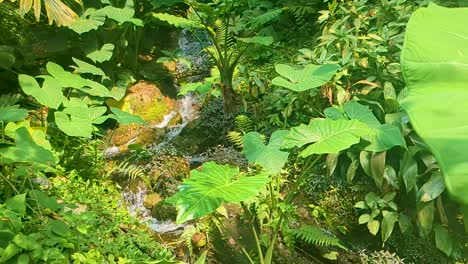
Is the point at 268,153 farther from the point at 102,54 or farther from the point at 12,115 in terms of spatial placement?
the point at 102,54

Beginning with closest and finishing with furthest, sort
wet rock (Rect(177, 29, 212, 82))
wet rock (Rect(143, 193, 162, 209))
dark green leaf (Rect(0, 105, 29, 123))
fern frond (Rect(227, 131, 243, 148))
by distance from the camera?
dark green leaf (Rect(0, 105, 29, 123)) < wet rock (Rect(143, 193, 162, 209)) < fern frond (Rect(227, 131, 243, 148)) < wet rock (Rect(177, 29, 212, 82))

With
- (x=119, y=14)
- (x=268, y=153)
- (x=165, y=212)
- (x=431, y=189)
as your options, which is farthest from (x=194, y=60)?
(x=431, y=189)

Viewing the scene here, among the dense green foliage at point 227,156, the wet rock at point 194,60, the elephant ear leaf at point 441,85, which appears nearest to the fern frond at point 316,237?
the dense green foliage at point 227,156

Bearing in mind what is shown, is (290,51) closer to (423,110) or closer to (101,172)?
(101,172)

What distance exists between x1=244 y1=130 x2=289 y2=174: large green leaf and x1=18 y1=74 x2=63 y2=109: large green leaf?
60.7 inches

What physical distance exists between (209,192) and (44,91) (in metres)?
1.86

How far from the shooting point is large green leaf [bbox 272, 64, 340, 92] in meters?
2.44

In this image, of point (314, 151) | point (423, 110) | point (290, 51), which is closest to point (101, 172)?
point (314, 151)

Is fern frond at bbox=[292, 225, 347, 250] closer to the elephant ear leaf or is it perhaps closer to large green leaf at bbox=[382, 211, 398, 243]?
large green leaf at bbox=[382, 211, 398, 243]

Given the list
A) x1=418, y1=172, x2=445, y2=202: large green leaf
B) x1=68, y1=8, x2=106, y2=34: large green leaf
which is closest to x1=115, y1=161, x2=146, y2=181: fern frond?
x1=68, y1=8, x2=106, y2=34: large green leaf

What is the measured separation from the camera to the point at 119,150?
3.98m

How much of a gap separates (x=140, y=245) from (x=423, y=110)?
2585 millimetres

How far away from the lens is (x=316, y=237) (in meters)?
2.50

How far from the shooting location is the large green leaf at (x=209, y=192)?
5.65 feet
